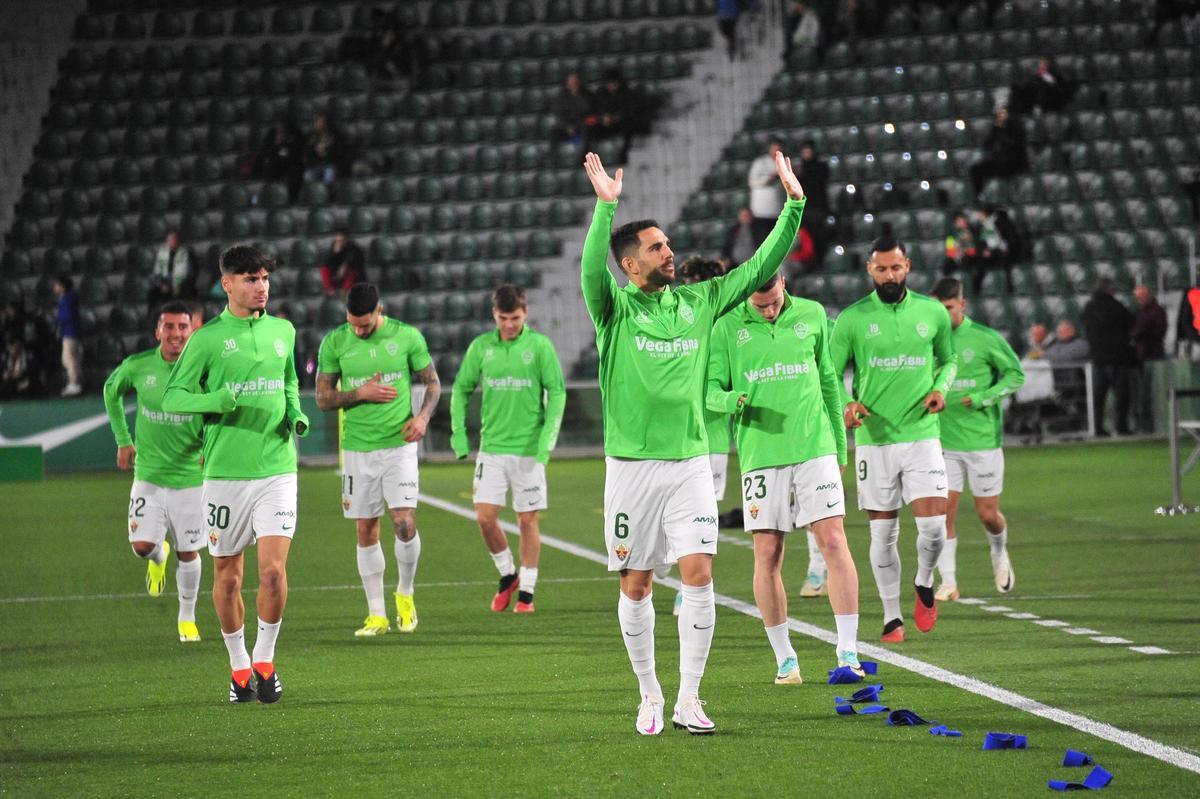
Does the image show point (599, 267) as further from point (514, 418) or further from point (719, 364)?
point (514, 418)

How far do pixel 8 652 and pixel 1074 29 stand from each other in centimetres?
2477

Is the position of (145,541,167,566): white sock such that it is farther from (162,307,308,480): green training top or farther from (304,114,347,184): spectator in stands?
(304,114,347,184): spectator in stands

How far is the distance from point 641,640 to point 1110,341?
19.3 metres

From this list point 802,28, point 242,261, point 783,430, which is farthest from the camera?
point 802,28

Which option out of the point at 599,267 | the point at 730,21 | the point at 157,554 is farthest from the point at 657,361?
the point at 730,21

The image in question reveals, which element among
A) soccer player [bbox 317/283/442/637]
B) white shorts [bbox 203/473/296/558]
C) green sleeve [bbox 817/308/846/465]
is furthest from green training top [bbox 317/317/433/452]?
green sleeve [bbox 817/308/846/465]

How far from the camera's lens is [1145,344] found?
25.5 metres

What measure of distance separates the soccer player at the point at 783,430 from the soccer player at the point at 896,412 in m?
0.91

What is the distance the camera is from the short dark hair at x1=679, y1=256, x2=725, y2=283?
10.3 meters

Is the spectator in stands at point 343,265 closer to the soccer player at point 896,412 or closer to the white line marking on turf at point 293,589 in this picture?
the white line marking on turf at point 293,589

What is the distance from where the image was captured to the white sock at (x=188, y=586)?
35.4 ft

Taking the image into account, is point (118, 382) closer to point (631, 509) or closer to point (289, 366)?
point (289, 366)

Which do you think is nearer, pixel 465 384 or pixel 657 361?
pixel 657 361

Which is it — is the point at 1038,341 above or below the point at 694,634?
above
